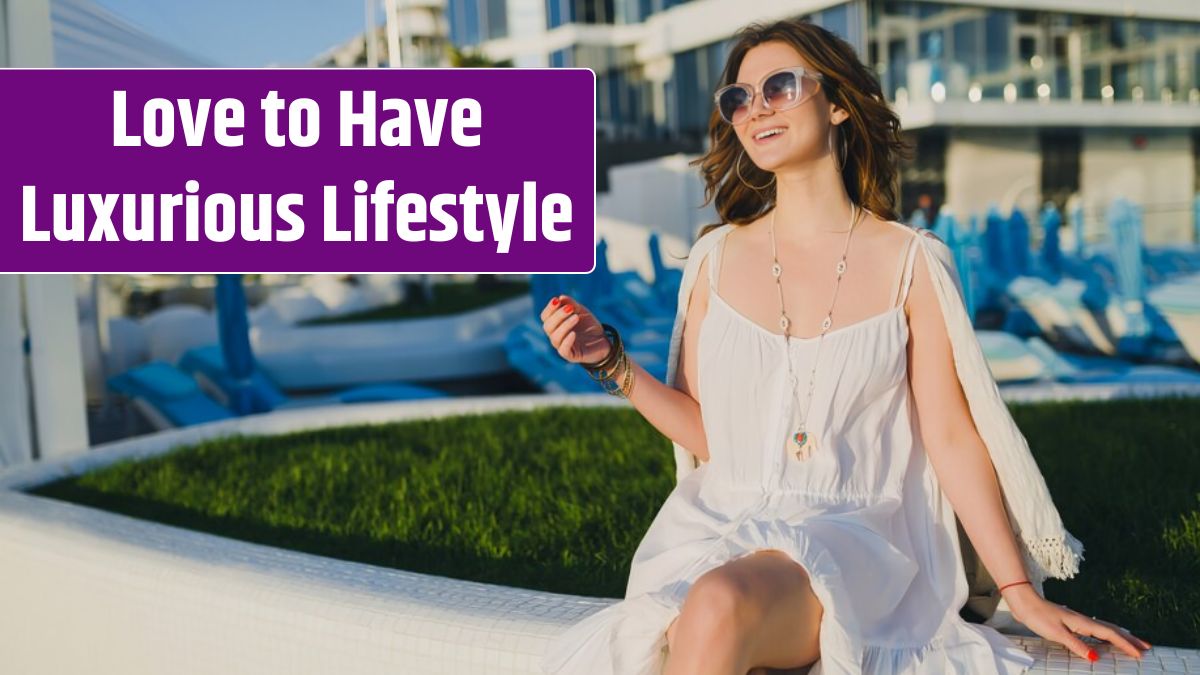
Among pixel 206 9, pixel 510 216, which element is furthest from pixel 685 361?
pixel 206 9

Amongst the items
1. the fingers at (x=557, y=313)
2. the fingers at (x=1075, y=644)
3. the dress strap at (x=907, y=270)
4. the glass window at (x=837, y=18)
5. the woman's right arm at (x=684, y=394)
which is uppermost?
the glass window at (x=837, y=18)

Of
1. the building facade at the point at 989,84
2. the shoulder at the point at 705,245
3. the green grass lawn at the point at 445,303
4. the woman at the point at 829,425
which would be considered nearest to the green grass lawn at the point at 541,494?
the woman at the point at 829,425

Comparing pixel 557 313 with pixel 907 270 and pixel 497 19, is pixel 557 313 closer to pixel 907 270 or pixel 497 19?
pixel 907 270

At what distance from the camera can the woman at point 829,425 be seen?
1.96 meters

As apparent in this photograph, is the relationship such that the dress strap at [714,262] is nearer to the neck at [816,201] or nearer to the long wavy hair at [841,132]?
the long wavy hair at [841,132]

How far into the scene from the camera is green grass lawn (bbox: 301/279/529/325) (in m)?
16.5

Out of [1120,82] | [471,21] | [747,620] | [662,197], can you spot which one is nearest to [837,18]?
[662,197]

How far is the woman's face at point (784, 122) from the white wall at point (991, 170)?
23231mm

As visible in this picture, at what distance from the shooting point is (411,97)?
14.5ft

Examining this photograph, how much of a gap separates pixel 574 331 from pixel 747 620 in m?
0.71

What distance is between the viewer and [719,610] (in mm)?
1734

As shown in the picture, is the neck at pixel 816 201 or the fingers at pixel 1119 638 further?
the neck at pixel 816 201

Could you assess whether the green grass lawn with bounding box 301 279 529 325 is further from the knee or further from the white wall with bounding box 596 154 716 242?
the knee

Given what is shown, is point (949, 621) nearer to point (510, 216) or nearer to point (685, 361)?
point (685, 361)
